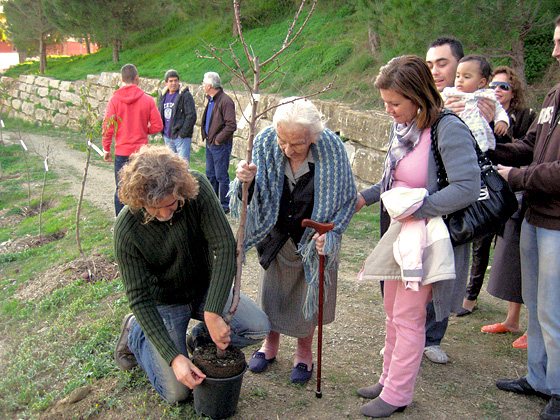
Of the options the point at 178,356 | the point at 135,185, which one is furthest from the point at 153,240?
the point at 178,356

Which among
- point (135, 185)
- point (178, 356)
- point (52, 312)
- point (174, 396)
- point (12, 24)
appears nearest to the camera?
point (135, 185)

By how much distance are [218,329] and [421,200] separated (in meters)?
1.17

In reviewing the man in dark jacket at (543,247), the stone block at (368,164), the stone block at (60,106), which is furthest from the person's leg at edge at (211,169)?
the stone block at (60,106)

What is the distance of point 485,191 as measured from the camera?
239 cm

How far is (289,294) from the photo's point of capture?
292cm

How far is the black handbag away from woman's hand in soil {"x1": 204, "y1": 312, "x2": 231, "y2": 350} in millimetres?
1194

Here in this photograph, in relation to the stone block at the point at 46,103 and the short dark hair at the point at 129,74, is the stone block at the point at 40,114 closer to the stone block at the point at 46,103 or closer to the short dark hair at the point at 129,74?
the stone block at the point at 46,103

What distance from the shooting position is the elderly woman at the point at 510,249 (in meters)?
3.32

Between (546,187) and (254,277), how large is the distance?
290 centimetres

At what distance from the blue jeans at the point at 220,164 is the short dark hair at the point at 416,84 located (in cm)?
478

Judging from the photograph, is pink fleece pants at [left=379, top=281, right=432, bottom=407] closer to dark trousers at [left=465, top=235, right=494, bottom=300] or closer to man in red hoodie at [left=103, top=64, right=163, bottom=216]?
dark trousers at [left=465, top=235, right=494, bottom=300]

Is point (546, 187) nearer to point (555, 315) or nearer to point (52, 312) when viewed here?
point (555, 315)

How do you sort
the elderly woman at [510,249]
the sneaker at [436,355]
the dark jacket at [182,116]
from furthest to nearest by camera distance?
the dark jacket at [182,116] → the elderly woman at [510,249] → the sneaker at [436,355]

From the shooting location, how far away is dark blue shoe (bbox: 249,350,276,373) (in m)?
3.08
